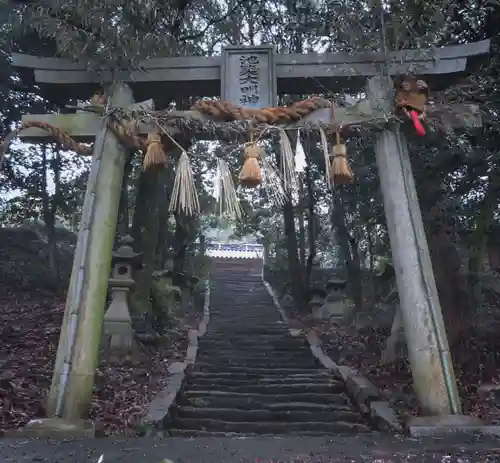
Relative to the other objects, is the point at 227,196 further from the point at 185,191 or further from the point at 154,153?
the point at 154,153

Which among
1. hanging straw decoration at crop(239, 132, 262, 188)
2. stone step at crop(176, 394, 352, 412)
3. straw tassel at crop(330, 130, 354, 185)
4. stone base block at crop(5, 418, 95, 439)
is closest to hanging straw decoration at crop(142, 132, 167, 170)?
hanging straw decoration at crop(239, 132, 262, 188)

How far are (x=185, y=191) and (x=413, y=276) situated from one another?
2.28 meters

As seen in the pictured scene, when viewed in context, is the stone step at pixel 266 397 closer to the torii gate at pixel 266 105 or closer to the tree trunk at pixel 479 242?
the tree trunk at pixel 479 242

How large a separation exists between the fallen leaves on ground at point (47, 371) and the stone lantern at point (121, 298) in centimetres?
34

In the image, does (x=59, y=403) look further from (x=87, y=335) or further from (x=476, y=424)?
(x=476, y=424)

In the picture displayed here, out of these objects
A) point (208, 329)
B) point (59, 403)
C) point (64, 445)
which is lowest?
point (64, 445)

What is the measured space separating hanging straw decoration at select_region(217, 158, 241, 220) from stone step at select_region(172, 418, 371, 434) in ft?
8.84

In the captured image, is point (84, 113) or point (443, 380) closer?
point (443, 380)

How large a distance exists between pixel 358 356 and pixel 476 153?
412cm

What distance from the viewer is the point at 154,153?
5309 millimetres

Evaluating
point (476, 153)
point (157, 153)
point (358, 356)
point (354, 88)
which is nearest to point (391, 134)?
point (354, 88)

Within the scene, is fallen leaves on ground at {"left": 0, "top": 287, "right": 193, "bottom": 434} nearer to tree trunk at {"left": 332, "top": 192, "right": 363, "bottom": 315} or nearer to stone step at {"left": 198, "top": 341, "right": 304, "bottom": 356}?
stone step at {"left": 198, "top": 341, "right": 304, "bottom": 356}

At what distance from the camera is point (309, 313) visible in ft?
51.2

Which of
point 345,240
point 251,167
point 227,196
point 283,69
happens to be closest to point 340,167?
point 251,167
